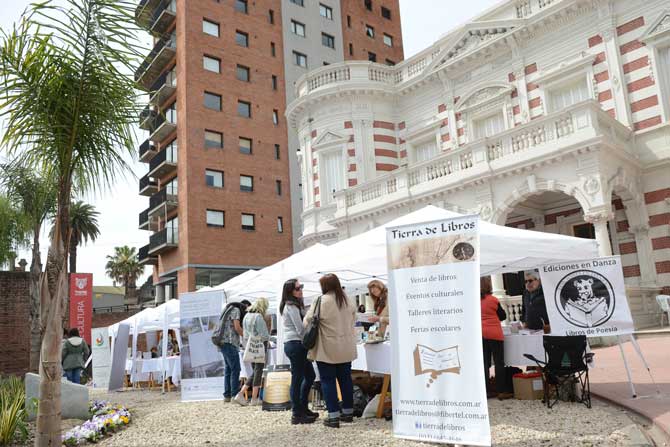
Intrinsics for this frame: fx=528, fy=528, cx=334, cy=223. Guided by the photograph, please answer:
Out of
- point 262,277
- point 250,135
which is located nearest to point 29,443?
point 262,277

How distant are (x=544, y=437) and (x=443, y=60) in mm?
16990

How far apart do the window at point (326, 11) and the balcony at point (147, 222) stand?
1936 cm

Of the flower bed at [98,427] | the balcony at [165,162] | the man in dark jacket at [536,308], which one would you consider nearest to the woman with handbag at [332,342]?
the flower bed at [98,427]

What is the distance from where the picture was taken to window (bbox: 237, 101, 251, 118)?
110 feet

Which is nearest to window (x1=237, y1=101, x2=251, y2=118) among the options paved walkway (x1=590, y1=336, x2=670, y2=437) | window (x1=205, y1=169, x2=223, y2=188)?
window (x1=205, y1=169, x2=223, y2=188)

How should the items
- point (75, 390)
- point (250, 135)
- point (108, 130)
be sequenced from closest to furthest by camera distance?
point (108, 130) < point (75, 390) < point (250, 135)

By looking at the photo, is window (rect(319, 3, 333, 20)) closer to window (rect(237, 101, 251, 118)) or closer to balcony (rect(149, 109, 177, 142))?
window (rect(237, 101, 251, 118))

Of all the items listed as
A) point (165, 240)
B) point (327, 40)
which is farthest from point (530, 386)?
point (327, 40)

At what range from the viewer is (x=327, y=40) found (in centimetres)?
3931

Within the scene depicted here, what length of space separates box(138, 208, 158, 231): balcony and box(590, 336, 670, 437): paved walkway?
29.9 m

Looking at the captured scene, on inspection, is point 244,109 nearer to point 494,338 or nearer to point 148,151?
point 148,151

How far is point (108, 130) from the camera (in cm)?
638

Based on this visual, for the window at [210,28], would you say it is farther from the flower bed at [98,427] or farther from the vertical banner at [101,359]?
the flower bed at [98,427]

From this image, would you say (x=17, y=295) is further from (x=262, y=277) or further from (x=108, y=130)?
(x=108, y=130)
